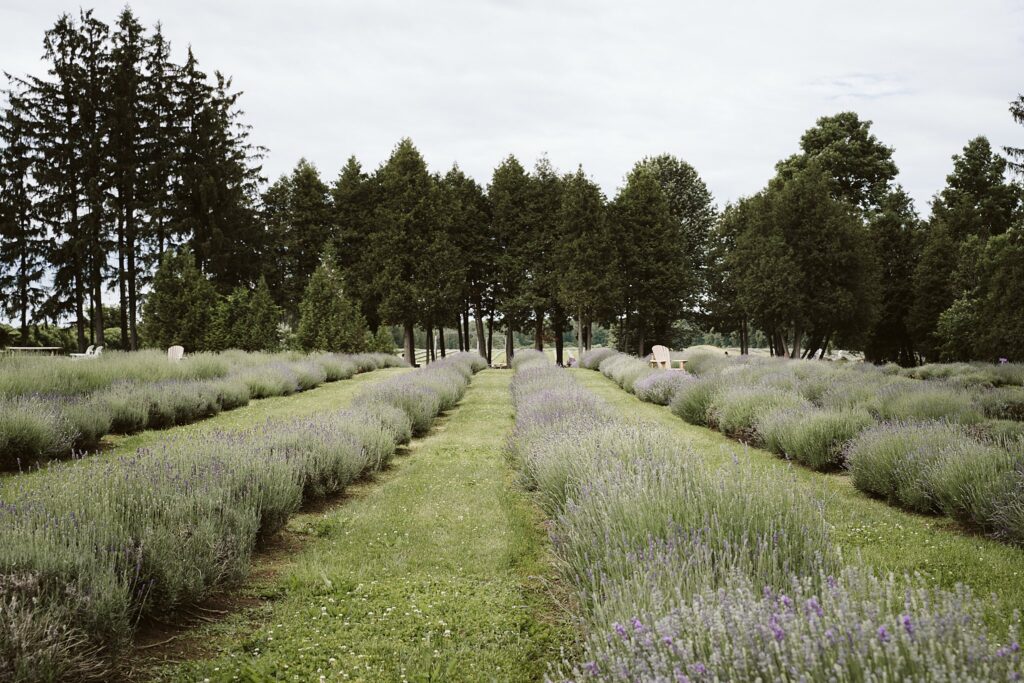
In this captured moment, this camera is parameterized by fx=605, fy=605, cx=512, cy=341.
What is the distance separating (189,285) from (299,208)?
15284 millimetres

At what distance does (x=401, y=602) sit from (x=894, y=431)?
6.16 meters

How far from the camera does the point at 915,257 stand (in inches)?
1393

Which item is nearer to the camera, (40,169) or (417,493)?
(417,493)

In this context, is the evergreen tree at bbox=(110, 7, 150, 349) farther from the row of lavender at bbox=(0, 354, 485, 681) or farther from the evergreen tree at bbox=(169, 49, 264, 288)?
the row of lavender at bbox=(0, 354, 485, 681)

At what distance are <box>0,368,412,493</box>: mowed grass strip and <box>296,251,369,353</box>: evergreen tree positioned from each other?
29.5 feet

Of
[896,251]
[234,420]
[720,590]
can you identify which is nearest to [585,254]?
[896,251]

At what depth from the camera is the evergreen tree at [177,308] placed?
24547mm

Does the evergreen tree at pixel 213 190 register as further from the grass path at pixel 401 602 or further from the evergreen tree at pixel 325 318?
the grass path at pixel 401 602

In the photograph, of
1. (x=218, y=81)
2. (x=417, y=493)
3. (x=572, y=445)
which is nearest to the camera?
(x=572, y=445)

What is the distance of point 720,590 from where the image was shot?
209cm

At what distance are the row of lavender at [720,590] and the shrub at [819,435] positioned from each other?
331cm

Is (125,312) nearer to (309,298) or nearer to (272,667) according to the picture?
(309,298)

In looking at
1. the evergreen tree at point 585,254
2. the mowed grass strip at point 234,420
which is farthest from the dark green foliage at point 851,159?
the mowed grass strip at point 234,420

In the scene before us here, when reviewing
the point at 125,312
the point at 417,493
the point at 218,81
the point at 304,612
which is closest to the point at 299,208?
the point at 218,81
